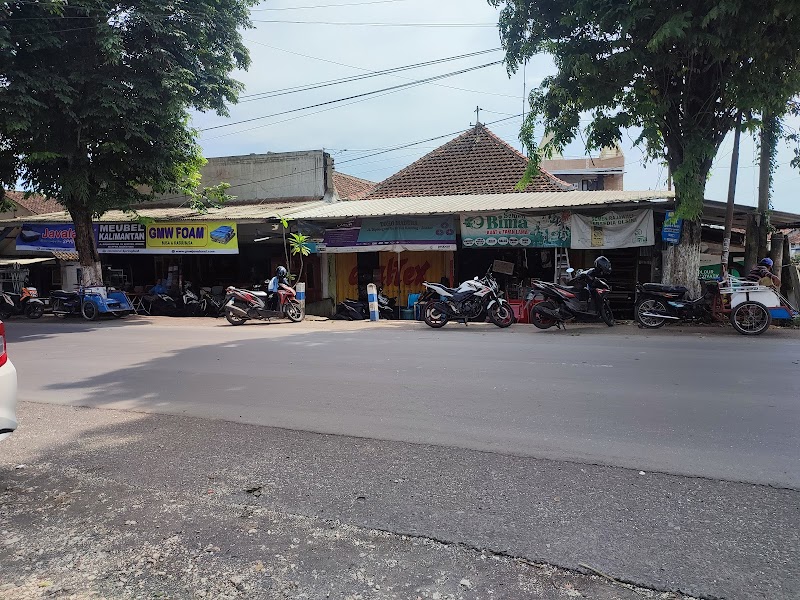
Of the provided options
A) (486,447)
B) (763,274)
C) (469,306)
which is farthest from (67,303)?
(763,274)

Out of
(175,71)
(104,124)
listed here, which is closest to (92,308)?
(104,124)

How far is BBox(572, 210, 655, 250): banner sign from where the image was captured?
1445 cm

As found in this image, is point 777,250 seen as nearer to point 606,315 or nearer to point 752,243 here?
point 752,243

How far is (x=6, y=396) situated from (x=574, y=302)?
10.4 m

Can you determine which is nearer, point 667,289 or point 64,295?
point 667,289

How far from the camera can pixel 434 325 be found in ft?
43.0

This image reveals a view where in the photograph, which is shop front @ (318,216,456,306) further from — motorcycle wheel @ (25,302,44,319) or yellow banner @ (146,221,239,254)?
motorcycle wheel @ (25,302,44,319)

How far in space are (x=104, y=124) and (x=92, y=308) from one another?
5320 millimetres

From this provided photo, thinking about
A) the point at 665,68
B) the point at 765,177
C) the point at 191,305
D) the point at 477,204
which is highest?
the point at 665,68

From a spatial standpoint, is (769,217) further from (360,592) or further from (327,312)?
(360,592)

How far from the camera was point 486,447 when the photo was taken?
4.62 metres

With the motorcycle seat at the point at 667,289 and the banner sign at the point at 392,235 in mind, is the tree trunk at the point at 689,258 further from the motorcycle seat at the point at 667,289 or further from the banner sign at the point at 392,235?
the banner sign at the point at 392,235

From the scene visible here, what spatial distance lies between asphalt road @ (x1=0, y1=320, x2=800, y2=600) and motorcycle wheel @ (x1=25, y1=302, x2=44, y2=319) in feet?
31.5

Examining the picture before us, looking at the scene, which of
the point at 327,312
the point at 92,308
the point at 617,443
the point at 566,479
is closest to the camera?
the point at 566,479
